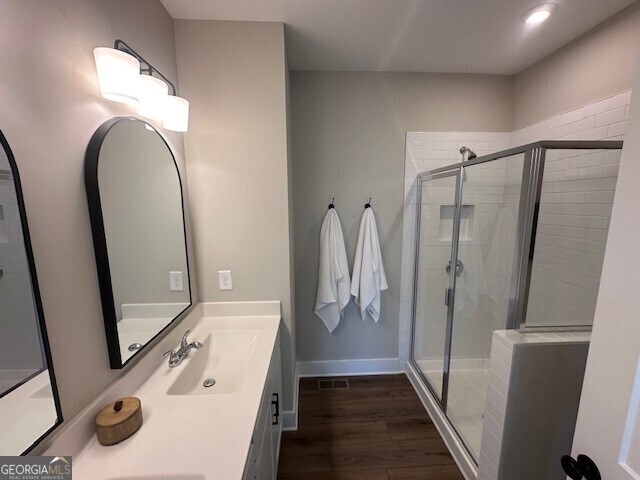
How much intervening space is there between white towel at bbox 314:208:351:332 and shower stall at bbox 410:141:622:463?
26.9 inches

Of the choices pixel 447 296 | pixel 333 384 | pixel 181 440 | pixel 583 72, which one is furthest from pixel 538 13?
pixel 333 384

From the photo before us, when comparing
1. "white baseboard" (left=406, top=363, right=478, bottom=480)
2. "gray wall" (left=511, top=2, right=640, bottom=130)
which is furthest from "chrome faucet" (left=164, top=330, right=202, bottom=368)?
"gray wall" (left=511, top=2, right=640, bottom=130)

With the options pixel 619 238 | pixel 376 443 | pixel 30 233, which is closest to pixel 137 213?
pixel 30 233

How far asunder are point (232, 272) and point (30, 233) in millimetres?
1044

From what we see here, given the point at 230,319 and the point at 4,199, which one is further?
the point at 230,319

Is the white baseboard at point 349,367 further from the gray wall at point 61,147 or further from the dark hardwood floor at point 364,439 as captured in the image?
the gray wall at point 61,147

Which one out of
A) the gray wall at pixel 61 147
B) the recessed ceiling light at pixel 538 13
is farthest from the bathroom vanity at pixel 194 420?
the recessed ceiling light at pixel 538 13

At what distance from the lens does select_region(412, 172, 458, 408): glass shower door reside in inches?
83.0

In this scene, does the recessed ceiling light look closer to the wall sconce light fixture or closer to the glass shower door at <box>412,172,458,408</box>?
the glass shower door at <box>412,172,458,408</box>

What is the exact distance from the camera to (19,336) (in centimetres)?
63

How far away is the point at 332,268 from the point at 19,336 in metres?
1.81

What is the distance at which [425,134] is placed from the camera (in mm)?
2254

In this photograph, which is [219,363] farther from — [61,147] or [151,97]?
[151,97]

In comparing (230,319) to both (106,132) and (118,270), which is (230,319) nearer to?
(118,270)
